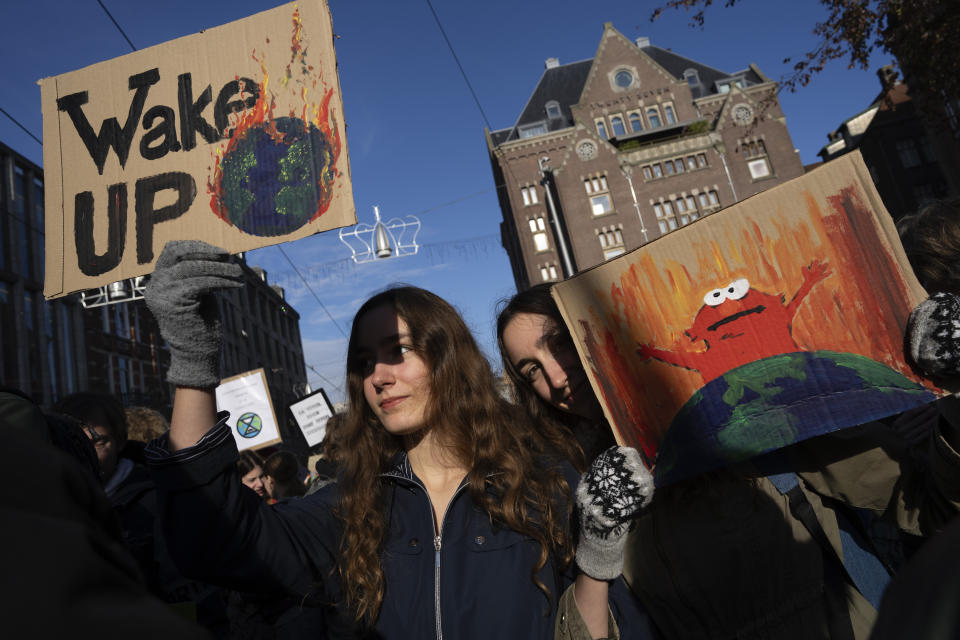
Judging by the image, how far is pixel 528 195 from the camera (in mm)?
40531

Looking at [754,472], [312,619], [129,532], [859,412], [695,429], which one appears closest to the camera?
[859,412]

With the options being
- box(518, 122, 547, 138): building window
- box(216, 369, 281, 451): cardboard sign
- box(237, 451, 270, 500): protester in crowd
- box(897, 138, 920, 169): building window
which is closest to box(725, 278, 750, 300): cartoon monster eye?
box(237, 451, 270, 500): protester in crowd

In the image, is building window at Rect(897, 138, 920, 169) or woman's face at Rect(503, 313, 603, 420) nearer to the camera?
woman's face at Rect(503, 313, 603, 420)

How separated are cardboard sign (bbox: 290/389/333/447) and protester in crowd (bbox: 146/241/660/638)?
6.72m

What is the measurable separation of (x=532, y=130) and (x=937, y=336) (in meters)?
42.7

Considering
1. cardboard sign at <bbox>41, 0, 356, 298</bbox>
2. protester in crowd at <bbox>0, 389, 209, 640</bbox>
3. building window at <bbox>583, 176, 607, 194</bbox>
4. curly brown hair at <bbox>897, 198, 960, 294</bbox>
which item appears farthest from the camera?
building window at <bbox>583, 176, 607, 194</bbox>

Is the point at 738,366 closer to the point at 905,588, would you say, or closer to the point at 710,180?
the point at 905,588

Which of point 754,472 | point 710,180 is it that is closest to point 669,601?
point 754,472

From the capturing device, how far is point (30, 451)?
521 mm

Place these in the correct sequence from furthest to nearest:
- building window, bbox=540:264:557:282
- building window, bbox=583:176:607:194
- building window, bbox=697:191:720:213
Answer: building window, bbox=540:264:557:282 → building window, bbox=583:176:607:194 → building window, bbox=697:191:720:213

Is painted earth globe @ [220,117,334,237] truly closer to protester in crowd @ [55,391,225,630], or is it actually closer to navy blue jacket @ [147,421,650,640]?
navy blue jacket @ [147,421,650,640]

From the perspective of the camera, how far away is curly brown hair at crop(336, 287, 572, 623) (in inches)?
71.8

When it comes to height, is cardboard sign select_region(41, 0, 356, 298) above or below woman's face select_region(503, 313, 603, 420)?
above

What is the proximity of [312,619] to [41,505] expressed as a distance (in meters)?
1.96
